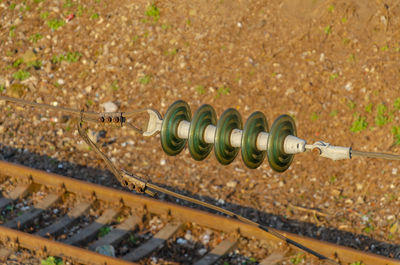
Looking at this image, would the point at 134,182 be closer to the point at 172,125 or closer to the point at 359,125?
the point at 172,125

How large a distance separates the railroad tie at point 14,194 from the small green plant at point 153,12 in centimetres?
418

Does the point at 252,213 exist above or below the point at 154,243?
above

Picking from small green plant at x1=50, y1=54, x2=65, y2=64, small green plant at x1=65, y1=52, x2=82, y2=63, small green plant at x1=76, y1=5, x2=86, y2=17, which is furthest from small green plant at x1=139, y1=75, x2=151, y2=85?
small green plant at x1=76, y1=5, x2=86, y2=17

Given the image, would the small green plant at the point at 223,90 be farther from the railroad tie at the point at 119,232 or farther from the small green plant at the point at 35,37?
the small green plant at the point at 35,37

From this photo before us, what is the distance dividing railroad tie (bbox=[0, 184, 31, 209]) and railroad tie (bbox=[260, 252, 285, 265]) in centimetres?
362

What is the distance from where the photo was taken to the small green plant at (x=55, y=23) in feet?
44.3

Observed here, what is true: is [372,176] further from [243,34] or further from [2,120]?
[2,120]

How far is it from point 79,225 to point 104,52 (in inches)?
157

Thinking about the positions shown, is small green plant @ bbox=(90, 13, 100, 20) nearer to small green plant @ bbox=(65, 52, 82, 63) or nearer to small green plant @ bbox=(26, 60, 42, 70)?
small green plant @ bbox=(65, 52, 82, 63)

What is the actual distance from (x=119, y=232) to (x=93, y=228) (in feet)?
1.25

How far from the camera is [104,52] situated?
12727 millimetres

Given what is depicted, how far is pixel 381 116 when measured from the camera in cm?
1088

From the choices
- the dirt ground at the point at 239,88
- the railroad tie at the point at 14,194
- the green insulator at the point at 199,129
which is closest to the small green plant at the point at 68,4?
the dirt ground at the point at 239,88

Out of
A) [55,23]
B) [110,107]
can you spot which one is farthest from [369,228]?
[55,23]
